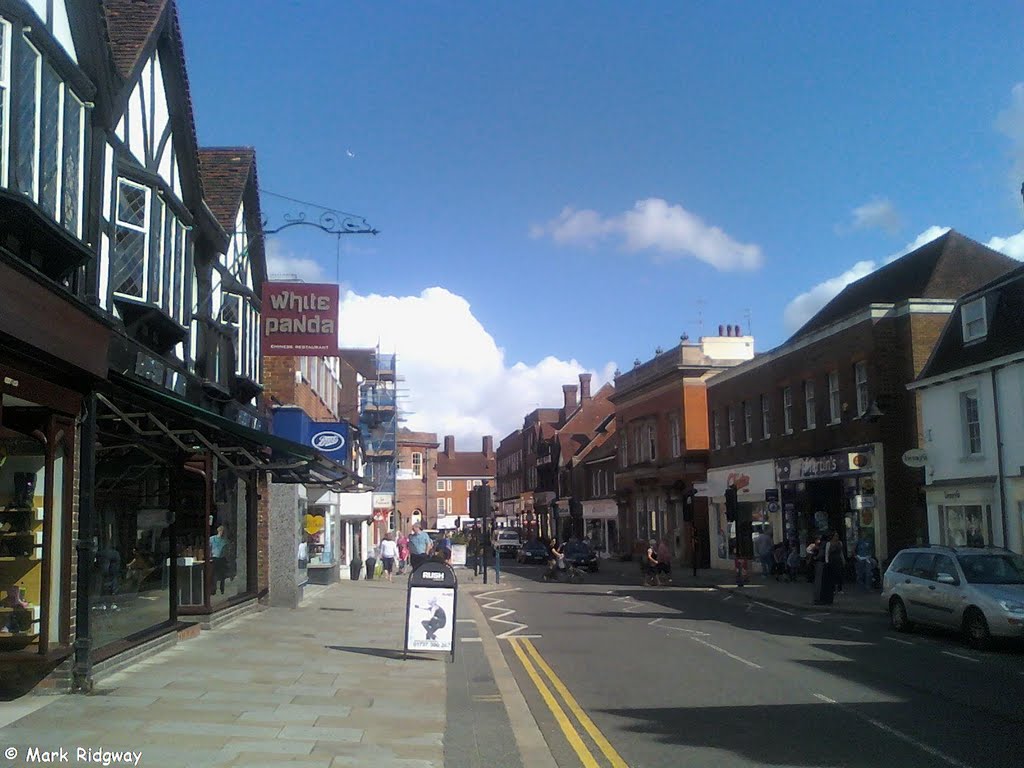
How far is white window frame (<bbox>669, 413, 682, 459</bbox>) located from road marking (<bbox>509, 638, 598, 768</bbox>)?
33.4 metres

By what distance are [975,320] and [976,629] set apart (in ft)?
38.8

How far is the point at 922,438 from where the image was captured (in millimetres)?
28594

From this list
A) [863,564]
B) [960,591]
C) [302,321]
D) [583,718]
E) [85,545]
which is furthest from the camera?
[863,564]

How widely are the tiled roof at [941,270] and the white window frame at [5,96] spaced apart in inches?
1078

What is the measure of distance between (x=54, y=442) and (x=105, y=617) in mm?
2987

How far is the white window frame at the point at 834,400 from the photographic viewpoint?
108 feet

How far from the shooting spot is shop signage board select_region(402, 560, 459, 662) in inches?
549

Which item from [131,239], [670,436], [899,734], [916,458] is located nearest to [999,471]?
[916,458]

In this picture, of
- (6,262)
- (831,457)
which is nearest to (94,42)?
(6,262)

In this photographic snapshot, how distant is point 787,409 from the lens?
37.1 metres

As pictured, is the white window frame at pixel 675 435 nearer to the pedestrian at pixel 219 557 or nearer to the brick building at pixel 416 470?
the pedestrian at pixel 219 557

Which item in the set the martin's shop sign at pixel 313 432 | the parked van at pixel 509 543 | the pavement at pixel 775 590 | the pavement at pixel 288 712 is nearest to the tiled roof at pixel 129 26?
the pavement at pixel 288 712

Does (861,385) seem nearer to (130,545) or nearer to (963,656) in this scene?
(963,656)

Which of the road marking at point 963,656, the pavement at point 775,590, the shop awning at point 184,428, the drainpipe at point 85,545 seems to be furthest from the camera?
the pavement at point 775,590
